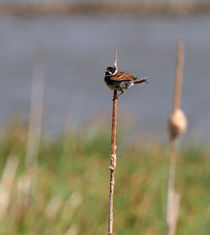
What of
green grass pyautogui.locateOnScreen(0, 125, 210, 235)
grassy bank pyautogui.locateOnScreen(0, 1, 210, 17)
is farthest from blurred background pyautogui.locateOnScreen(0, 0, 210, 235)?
grassy bank pyautogui.locateOnScreen(0, 1, 210, 17)

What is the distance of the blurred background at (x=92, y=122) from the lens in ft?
10.9

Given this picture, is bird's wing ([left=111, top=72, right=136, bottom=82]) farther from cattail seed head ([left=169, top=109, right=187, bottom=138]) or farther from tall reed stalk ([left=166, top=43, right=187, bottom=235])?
cattail seed head ([left=169, top=109, right=187, bottom=138])

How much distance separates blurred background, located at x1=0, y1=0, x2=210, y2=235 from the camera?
3.34 m

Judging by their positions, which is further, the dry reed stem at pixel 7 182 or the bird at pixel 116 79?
the dry reed stem at pixel 7 182

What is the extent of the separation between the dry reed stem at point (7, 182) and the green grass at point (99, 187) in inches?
1.6

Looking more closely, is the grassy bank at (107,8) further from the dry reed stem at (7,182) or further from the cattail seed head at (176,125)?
the cattail seed head at (176,125)

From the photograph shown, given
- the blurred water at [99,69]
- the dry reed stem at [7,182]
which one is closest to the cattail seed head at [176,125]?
the dry reed stem at [7,182]

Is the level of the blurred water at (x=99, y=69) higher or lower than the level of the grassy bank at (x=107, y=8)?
lower

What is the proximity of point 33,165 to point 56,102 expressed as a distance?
19.6 feet

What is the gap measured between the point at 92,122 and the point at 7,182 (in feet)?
6.19

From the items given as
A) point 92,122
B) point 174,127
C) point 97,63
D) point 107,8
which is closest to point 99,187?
point 92,122

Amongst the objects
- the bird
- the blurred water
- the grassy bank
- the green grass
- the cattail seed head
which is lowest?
the green grass

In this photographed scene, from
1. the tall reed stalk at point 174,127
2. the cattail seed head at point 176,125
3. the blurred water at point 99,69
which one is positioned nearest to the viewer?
the tall reed stalk at point 174,127

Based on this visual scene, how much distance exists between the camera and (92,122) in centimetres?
544
